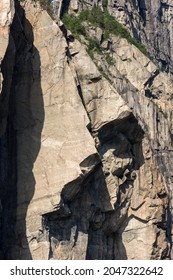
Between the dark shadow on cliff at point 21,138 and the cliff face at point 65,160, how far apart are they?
5 cm

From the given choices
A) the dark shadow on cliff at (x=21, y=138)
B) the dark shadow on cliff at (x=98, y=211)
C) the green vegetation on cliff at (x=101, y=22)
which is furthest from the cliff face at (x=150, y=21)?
the dark shadow on cliff at (x=21, y=138)

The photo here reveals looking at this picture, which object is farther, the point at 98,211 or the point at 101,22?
the point at 101,22

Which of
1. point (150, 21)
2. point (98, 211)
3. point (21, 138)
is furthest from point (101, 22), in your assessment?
point (21, 138)

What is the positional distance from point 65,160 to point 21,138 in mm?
2362

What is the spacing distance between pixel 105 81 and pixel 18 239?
11.3 meters

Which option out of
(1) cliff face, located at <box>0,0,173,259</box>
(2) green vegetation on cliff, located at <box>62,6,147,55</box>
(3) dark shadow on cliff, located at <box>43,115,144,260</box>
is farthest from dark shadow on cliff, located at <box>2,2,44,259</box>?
(2) green vegetation on cliff, located at <box>62,6,147,55</box>

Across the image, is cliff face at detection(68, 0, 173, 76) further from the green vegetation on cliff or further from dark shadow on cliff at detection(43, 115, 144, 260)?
dark shadow on cliff at detection(43, 115, 144, 260)

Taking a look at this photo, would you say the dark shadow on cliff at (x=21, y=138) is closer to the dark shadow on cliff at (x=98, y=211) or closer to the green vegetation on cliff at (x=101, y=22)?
the dark shadow on cliff at (x=98, y=211)

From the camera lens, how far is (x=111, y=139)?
55.2 metres

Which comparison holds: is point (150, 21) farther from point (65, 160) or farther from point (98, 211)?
point (65, 160)

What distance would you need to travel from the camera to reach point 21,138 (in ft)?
160

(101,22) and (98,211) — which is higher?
(101,22)

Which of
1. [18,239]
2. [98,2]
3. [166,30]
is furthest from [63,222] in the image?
[166,30]

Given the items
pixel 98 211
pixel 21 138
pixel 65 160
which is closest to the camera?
pixel 65 160
